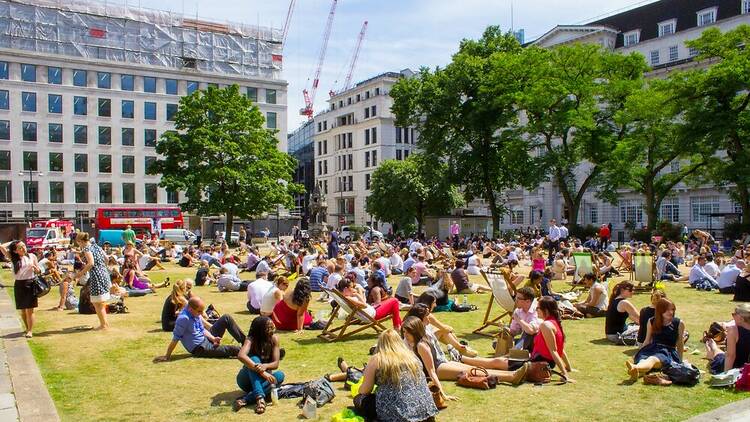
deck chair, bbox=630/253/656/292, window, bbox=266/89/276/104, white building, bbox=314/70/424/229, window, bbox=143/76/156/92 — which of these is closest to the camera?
deck chair, bbox=630/253/656/292

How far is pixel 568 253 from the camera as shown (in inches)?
961

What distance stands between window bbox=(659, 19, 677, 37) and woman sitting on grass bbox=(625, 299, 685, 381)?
55052 mm

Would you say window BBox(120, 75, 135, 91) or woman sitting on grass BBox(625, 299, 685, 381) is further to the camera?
window BBox(120, 75, 135, 91)

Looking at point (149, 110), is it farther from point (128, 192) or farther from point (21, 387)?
point (21, 387)

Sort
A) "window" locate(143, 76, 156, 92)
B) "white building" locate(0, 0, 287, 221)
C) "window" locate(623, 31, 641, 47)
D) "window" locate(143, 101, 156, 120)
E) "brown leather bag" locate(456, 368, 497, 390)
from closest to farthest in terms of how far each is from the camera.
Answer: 1. "brown leather bag" locate(456, 368, 497, 390)
2. "window" locate(623, 31, 641, 47)
3. "white building" locate(0, 0, 287, 221)
4. "window" locate(143, 76, 156, 92)
5. "window" locate(143, 101, 156, 120)

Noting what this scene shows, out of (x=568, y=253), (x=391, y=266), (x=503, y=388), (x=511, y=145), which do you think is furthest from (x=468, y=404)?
(x=511, y=145)

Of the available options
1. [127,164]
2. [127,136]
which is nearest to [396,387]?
[127,164]

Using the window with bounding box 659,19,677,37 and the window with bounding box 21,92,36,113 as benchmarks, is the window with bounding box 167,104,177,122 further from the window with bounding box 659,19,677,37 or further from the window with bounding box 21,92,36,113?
the window with bounding box 659,19,677,37

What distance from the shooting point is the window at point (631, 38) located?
190 ft

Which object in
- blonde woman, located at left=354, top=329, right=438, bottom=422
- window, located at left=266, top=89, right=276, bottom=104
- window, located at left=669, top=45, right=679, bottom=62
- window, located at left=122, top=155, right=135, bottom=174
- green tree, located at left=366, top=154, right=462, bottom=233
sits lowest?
blonde woman, located at left=354, top=329, right=438, bottom=422

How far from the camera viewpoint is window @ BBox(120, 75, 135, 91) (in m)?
69.2

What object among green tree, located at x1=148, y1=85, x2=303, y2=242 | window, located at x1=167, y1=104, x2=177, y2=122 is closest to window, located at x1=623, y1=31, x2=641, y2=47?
green tree, located at x1=148, y1=85, x2=303, y2=242

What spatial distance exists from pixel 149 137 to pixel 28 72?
13.6 metres

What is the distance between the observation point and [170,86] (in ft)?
236
